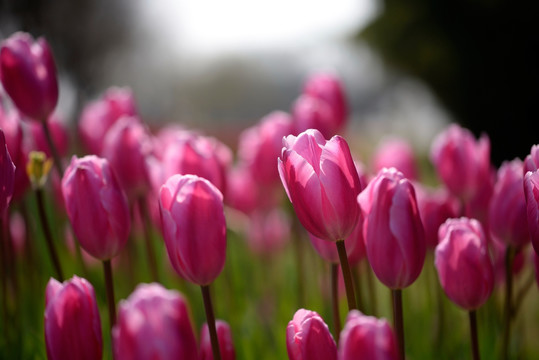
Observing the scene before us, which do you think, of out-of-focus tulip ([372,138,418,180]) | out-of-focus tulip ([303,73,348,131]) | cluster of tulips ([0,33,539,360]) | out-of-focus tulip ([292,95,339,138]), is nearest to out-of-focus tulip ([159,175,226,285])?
cluster of tulips ([0,33,539,360])

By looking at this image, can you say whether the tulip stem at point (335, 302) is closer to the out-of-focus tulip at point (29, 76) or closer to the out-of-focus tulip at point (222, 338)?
the out-of-focus tulip at point (222, 338)

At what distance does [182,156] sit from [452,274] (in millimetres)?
483

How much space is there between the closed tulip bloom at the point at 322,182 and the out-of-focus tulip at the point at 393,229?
2 cm

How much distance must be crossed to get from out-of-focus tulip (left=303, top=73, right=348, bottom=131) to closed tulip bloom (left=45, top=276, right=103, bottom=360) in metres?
0.98

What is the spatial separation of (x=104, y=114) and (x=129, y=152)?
25 cm

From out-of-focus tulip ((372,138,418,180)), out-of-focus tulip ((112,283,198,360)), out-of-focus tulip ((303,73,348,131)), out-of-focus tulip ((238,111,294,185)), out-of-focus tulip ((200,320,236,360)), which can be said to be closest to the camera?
out-of-focus tulip ((112,283,198,360))

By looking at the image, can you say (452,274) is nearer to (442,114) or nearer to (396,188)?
(396,188)

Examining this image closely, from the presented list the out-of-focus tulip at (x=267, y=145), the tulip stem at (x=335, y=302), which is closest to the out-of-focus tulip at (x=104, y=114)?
the out-of-focus tulip at (x=267, y=145)

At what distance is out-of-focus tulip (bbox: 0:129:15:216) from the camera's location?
26.9 inches

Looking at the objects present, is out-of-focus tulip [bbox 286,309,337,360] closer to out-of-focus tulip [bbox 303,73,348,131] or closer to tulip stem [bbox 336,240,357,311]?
tulip stem [bbox 336,240,357,311]

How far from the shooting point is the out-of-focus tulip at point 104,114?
128 centimetres

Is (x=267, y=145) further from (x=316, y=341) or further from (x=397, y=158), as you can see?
(x=316, y=341)

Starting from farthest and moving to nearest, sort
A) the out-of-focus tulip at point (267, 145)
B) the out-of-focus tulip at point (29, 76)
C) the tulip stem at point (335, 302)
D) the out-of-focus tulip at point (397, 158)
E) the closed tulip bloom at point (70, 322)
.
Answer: the out-of-focus tulip at point (397, 158)
the out-of-focus tulip at point (267, 145)
the out-of-focus tulip at point (29, 76)
the tulip stem at point (335, 302)
the closed tulip bloom at point (70, 322)

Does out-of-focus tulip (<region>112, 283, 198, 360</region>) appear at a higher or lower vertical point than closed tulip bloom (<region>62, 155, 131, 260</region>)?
lower
